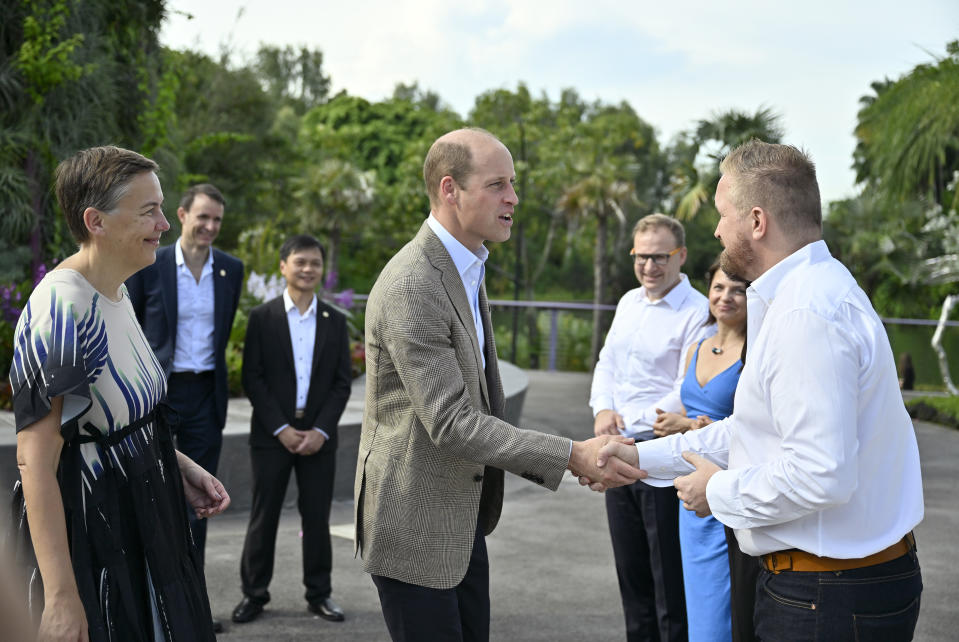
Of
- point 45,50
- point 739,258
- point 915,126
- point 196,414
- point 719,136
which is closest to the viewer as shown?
point 739,258

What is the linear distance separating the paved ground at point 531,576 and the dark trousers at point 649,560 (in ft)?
2.18

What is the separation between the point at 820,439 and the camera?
2193mm

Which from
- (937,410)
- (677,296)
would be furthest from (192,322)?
(937,410)

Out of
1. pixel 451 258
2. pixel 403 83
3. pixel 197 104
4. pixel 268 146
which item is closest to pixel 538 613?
pixel 451 258

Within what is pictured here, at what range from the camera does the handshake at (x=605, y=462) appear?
3158 mm

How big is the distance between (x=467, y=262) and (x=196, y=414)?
280 cm

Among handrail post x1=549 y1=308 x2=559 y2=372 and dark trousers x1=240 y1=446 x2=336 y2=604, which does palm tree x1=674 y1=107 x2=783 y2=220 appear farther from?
dark trousers x1=240 y1=446 x2=336 y2=604

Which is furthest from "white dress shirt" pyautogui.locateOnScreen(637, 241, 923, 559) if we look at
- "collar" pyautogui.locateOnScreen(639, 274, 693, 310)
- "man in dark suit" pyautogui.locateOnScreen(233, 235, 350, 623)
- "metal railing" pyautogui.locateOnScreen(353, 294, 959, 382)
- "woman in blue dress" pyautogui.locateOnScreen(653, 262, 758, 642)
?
"metal railing" pyautogui.locateOnScreen(353, 294, 959, 382)

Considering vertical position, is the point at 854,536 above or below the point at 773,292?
below

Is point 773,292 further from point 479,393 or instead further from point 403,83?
point 403,83

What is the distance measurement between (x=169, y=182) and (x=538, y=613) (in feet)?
34.7

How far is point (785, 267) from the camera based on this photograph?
2.42 metres

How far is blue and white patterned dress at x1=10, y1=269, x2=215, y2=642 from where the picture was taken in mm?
2367

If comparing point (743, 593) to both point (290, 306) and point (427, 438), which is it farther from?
point (290, 306)
